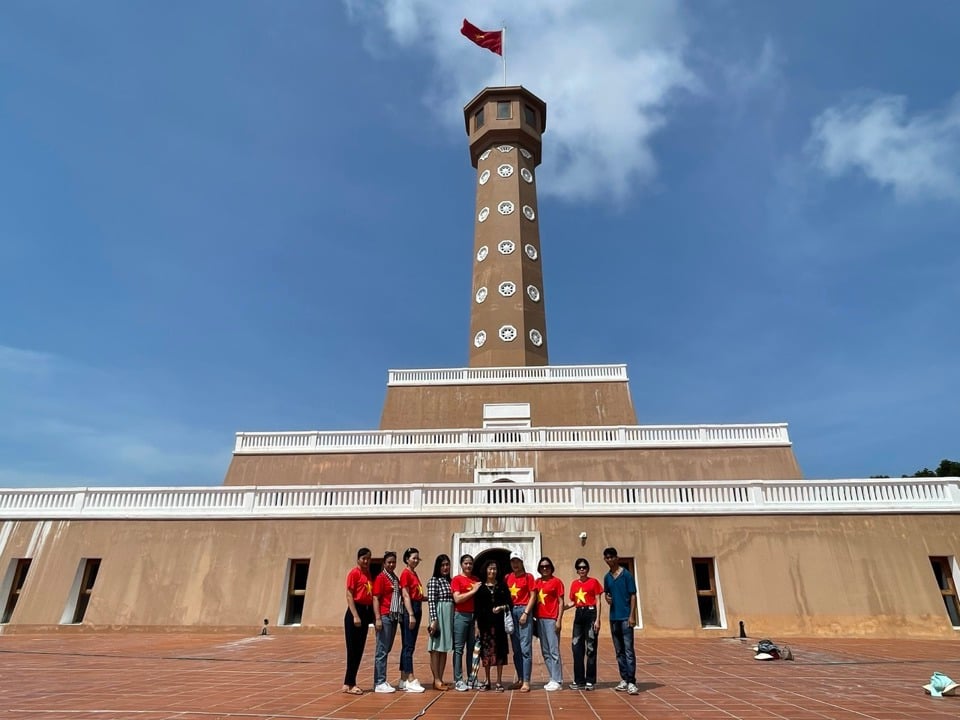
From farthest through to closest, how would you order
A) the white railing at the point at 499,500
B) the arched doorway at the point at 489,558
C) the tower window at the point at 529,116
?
the tower window at the point at 529,116 → the arched doorway at the point at 489,558 → the white railing at the point at 499,500

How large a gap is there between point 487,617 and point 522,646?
53 centimetres

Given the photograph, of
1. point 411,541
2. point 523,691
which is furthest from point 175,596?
point 523,691

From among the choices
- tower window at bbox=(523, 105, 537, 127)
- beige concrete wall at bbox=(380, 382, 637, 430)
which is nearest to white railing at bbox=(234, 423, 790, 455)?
beige concrete wall at bbox=(380, 382, 637, 430)

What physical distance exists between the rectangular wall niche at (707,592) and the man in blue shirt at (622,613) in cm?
801

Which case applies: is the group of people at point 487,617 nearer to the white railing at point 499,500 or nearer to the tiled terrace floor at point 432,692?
the tiled terrace floor at point 432,692

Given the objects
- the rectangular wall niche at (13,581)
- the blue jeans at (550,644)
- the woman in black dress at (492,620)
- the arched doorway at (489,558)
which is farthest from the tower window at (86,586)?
the blue jeans at (550,644)

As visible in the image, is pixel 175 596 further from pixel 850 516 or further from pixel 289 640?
pixel 850 516

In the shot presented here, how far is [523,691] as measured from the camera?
6906 mm

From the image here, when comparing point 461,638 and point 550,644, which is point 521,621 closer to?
point 550,644

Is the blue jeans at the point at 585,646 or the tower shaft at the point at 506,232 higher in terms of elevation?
the tower shaft at the point at 506,232

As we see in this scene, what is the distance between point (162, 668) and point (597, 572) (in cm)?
934

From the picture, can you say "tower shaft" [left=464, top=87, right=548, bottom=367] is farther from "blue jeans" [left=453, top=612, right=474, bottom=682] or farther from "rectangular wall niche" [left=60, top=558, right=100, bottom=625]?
"blue jeans" [left=453, top=612, right=474, bottom=682]

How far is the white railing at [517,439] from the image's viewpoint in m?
20.9

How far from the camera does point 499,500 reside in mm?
15789
